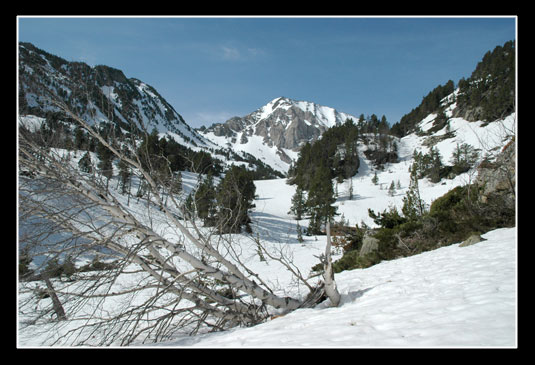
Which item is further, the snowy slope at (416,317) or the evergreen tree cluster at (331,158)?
the evergreen tree cluster at (331,158)

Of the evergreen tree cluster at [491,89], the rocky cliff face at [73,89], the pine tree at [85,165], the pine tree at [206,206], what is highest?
the evergreen tree cluster at [491,89]

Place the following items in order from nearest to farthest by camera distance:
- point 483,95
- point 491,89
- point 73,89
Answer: point 73,89, point 491,89, point 483,95

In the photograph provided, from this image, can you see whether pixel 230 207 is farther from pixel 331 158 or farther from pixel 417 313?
pixel 331 158

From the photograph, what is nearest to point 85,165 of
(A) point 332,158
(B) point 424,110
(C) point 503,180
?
(C) point 503,180

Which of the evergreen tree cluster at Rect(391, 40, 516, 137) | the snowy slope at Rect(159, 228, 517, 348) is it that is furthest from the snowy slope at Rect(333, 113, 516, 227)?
the snowy slope at Rect(159, 228, 517, 348)

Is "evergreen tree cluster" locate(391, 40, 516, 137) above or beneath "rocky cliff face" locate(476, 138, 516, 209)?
above

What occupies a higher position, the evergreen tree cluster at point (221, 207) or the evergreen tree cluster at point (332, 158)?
the evergreen tree cluster at point (332, 158)

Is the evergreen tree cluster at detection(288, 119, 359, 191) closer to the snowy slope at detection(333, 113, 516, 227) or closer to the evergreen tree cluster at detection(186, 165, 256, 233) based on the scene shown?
the snowy slope at detection(333, 113, 516, 227)

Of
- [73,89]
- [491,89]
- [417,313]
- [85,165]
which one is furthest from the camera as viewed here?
[491,89]

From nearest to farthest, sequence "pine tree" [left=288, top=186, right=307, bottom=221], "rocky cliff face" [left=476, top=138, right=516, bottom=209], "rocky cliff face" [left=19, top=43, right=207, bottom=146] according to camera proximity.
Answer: "rocky cliff face" [left=19, top=43, right=207, bottom=146]
"rocky cliff face" [left=476, top=138, right=516, bottom=209]
"pine tree" [left=288, top=186, right=307, bottom=221]

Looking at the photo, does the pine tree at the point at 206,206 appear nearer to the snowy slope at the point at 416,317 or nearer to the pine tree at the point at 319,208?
the snowy slope at the point at 416,317

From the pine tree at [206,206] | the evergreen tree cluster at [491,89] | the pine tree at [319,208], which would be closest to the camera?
the pine tree at [206,206]

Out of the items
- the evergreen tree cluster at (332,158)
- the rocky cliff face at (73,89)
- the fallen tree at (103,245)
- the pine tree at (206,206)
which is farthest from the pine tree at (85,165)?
the evergreen tree cluster at (332,158)

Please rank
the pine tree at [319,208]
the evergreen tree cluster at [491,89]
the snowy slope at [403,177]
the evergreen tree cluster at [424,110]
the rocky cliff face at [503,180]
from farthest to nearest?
the evergreen tree cluster at [424,110]
the evergreen tree cluster at [491,89]
the snowy slope at [403,177]
the pine tree at [319,208]
the rocky cliff face at [503,180]
